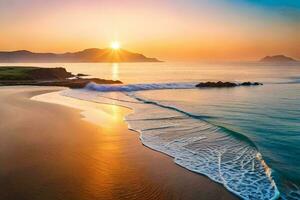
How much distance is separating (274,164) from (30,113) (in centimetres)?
1554

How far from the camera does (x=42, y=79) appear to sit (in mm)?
60219

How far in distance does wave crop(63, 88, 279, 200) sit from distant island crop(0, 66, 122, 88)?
3139 centimetres

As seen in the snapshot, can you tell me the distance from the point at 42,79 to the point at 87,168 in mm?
54214

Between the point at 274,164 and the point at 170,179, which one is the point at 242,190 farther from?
the point at 274,164

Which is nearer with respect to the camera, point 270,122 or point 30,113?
point 270,122

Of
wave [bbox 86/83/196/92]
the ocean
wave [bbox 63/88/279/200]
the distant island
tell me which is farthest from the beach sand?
the distant island

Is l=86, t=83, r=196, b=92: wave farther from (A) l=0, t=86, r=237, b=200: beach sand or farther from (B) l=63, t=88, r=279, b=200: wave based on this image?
(A) l=0, t=86, r=237, b=200: beach sand

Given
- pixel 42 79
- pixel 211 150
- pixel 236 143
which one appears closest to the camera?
pixel 211 150

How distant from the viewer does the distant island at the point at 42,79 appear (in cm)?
4923

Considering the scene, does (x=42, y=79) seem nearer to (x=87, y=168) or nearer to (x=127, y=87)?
(x=127, y=87)

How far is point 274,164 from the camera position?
10.5 metres

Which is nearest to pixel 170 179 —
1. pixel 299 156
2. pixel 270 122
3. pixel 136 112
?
pixel 299 156

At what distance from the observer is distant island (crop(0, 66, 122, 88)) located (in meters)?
49.2

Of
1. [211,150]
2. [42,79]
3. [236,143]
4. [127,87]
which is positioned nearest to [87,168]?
[211,150]
